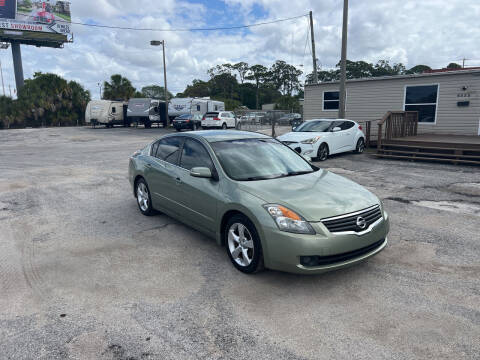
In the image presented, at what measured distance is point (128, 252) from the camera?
4.62 m

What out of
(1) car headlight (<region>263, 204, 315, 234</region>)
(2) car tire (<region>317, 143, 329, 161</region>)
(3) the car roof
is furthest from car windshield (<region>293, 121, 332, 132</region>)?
(1) car headlight (<region>263, 204, 315, 234</region>)

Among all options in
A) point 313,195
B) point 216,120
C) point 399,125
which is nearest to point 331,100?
point 399,125

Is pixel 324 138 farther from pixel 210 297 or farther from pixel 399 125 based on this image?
pixel 210 297

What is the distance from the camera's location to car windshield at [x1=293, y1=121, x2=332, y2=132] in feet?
42.1

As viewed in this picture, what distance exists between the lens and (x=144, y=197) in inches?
239

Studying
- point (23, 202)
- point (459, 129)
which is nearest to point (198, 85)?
point (459, 129)

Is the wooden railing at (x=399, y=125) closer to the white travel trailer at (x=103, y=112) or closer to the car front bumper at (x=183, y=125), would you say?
the car front bumper at (x=183, y=125)

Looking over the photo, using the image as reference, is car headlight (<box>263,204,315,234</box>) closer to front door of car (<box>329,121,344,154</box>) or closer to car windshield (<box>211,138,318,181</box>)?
car windshield (<box>211,138,318,181</box>)

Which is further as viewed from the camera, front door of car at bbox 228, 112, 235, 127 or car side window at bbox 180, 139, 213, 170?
front door of car at bbox 228, 112, 235, 127

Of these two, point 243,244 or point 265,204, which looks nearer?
point 265,204

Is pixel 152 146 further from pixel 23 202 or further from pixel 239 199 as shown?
pixel 23 202

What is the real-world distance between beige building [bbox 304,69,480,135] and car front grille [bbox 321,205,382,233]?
44.7 ft

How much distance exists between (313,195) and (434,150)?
10.0 meters

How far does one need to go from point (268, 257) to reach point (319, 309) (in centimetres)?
68
